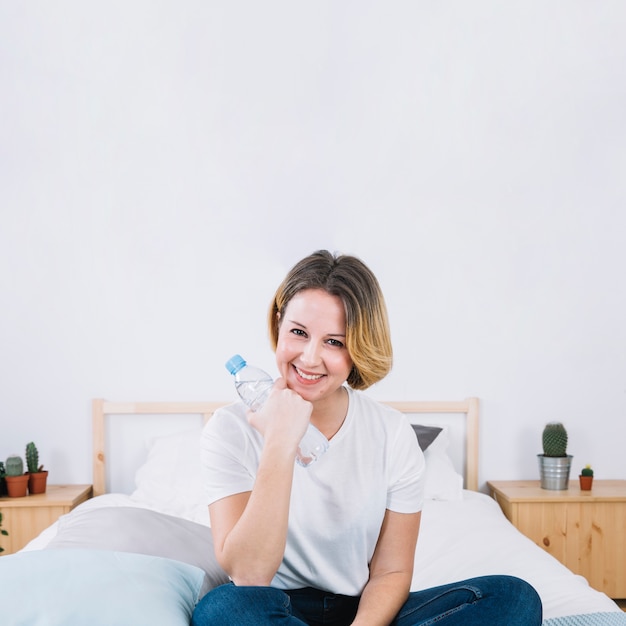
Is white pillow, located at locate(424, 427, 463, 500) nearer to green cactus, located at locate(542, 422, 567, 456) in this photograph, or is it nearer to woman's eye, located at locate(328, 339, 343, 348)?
green cactus, located at locate(542, 422, 567, 456)

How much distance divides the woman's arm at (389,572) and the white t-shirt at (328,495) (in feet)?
0.07

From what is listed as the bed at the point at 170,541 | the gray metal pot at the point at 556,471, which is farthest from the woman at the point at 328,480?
the gray metal pot at the point at 556,471

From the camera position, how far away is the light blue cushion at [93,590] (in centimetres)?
116

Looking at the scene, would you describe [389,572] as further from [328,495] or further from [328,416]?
[328,416]

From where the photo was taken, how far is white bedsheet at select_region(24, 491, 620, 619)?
5.34ft

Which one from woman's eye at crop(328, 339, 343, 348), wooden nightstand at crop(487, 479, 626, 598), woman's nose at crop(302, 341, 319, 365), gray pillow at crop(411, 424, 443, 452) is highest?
woman's eye at crop(328, 339, 343, 348)

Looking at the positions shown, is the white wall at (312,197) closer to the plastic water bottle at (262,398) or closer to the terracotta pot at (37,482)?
the terracotta pot at (37,482)

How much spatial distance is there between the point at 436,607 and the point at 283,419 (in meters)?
0.41

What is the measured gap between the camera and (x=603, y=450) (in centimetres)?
288

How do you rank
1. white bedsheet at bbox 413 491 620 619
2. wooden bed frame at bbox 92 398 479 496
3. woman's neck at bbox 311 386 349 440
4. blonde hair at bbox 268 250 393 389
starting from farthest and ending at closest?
wooden bed frame at bbox 92 398 479 496 → white bedsheet at bbox 413 491 620 619 → woman's neck at bbox 311 386 349 440 → blonde hair at bbox 268 250 393 389

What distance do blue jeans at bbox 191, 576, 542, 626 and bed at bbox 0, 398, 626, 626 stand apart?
112 mm

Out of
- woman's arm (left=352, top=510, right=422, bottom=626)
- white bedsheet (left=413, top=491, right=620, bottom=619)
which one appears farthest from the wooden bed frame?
woman's arm (left=352, top=510, right=422, bottom=626)

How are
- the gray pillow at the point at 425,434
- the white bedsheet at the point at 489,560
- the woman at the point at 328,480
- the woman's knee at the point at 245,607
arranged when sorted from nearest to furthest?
the woman's knee at the point at 245,607
the woman at the point at 328,480
the white bedsheet at the point at 489,560
the gray pillow at the point at 425,434

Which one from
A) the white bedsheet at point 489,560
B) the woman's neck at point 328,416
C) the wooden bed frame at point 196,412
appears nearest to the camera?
the woman's neck at point 328,416
